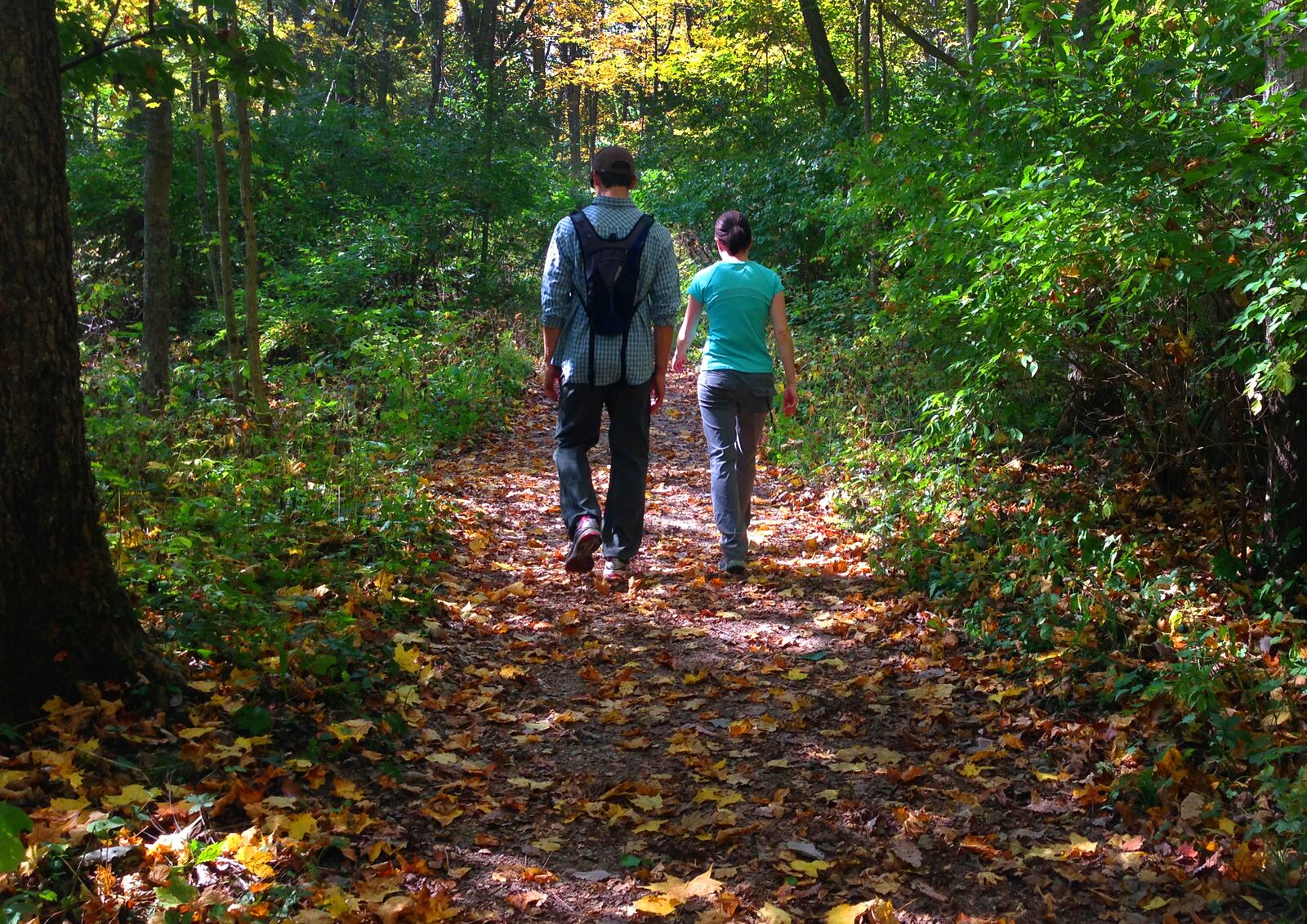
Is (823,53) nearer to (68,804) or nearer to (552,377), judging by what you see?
(552,377)

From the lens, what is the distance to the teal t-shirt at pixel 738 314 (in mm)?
6469

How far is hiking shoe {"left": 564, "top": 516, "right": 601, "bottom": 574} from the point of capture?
6121 mm

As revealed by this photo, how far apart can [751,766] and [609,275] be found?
3018 millimetres

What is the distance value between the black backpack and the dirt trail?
163 centimetres

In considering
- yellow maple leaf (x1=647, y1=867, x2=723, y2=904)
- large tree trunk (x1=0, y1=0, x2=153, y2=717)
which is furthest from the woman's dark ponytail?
yellow maple leaf (x1=647, y1=867, x2=723, y2=904)

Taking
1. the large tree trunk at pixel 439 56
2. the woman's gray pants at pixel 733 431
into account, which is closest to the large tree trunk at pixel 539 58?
the large tree trunk at pixel 439 56

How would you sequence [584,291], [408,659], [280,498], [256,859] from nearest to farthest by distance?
[256,859] < [408,659] < [584,291] < [280,498]

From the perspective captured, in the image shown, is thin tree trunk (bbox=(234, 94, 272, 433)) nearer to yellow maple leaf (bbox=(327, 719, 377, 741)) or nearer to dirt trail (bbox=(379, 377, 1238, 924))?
dirt trail (bbox=(379, 377, 1238, 924))

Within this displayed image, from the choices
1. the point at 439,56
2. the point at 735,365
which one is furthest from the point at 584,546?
the point at 439,56

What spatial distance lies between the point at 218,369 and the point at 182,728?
720 cm

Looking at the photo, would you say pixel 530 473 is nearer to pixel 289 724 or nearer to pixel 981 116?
pixel 981 116

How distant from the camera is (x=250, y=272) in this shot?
876cm

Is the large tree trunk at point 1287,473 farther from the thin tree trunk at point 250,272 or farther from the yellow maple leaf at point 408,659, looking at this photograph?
the thin tree trunk at point 250,272

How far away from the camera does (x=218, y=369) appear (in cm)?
1002
